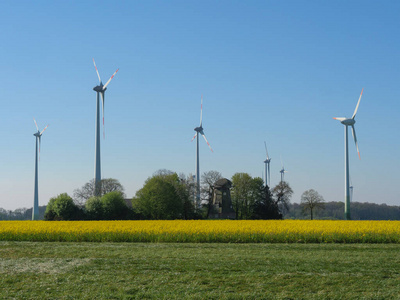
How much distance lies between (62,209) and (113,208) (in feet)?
27.4

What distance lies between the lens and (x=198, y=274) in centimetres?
1627

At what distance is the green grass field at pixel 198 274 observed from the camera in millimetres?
13898

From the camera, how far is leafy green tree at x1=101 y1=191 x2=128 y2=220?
228ft

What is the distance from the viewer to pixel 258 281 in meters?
15.2

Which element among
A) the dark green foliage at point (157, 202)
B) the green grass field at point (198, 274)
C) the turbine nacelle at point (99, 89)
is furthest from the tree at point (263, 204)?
Result: the green grass field at point (198, 274)

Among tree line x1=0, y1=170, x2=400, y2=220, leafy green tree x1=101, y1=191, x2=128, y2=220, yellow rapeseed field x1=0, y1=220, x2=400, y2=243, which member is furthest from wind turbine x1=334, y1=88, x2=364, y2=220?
yellow rapeseed field x1=0, y1=220, x2=400, y2=243

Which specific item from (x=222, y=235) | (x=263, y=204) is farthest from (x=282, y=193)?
(x=222, y=235)

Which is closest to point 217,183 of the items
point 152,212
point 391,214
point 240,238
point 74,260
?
point 152,212

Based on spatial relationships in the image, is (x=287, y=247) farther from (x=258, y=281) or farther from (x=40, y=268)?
(x=40, y=268)

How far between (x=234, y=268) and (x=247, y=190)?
84.4m

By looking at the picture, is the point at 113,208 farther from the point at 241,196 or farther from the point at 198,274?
the point at 198,274

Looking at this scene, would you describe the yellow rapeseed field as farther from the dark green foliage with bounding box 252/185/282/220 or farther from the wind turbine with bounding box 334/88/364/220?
the dark green foliage with bounding box 252/185/282/220

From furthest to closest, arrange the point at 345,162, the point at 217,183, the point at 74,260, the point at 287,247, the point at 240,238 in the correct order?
the point at 217,183 → the point at 345,162 → the point at 240,238 → the point at 287,247 → the point at 74,260

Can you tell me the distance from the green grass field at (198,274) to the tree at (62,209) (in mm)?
49253
